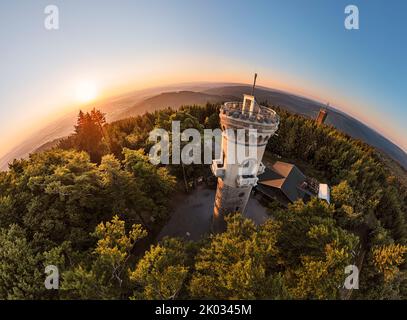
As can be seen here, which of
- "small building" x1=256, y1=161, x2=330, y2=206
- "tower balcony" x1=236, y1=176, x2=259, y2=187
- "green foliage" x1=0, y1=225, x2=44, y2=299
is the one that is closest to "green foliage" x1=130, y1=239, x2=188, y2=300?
"green foliage" x1=0, y1=225, x2=44, y2=299

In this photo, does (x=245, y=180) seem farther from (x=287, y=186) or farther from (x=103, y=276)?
(x=287, y=186)

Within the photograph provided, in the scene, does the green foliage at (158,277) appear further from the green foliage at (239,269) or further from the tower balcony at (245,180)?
the tower balcony at (245,180)

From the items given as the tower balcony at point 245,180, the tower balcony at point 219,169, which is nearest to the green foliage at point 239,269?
the tower balcony at point 245,180

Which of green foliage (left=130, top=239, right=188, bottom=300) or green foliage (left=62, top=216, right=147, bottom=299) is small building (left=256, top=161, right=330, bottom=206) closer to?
green foliage (left=130, top=239, right=188, bottom=300)

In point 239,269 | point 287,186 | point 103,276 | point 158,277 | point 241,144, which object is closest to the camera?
point 239,269

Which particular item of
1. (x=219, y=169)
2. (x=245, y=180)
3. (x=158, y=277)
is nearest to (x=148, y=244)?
(x=219, y=169)
